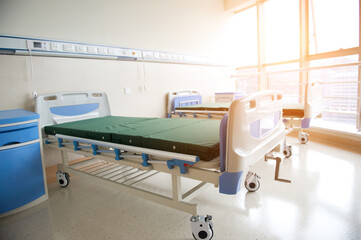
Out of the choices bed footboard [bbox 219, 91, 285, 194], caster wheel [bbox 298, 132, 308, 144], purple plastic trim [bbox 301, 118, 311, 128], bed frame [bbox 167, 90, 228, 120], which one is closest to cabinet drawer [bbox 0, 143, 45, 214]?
bed footboard [bbox 219, 91, 285, 194]

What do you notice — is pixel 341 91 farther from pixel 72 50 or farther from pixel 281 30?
pixel 72 50

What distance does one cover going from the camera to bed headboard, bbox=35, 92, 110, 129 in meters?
2.56

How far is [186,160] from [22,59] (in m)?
2.33

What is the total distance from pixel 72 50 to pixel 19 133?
1.34m

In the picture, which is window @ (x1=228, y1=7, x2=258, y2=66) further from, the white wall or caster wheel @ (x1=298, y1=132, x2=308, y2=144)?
caster wheel @ (x1=298, y1=132, x2=308, y2=144)

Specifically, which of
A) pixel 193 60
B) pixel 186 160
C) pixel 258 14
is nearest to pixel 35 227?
pixel 186 160

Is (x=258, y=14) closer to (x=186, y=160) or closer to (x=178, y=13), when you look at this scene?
(x=178, y=13)

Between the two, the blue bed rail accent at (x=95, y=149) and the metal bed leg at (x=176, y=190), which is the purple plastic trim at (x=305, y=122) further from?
the blue bed rail accent at (x=95, y=149)

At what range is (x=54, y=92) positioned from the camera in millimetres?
2762

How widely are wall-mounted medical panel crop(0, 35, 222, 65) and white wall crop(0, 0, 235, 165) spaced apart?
0.07 meters

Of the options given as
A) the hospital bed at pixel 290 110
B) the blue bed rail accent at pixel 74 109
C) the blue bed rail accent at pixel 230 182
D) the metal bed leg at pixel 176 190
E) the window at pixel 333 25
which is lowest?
the metal bed leg at pixel 176 190

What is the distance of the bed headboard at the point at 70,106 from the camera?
256 cm

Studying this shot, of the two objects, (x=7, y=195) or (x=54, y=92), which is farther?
(x=54, y=92)

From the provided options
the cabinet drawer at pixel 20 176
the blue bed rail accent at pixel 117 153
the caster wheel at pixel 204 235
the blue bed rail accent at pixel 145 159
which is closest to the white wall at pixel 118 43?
the cabinet drawer at pixel 20 176
